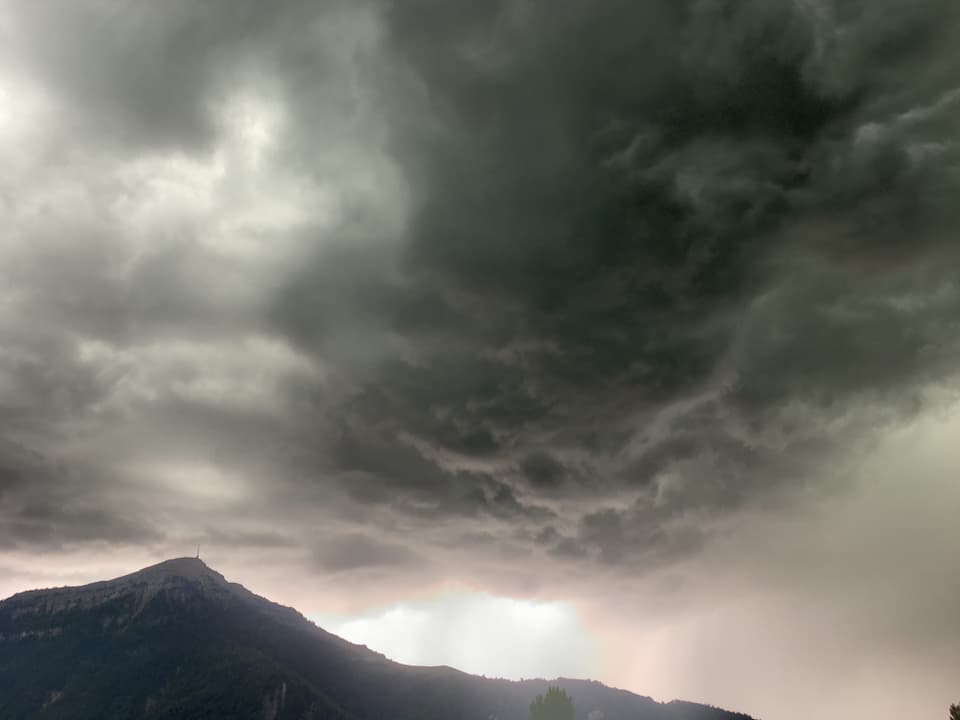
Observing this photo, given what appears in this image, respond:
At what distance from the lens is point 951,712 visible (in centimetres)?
13738

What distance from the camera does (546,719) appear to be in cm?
18538

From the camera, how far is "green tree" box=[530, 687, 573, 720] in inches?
7318

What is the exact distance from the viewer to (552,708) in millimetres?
187000

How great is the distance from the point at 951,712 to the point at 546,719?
102 metres

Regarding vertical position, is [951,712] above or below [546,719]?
above

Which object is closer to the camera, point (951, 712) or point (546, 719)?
point (951, 712)

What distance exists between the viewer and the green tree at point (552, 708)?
610ft
